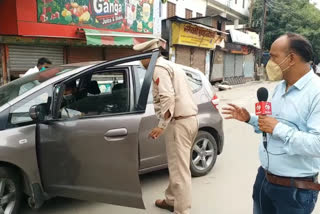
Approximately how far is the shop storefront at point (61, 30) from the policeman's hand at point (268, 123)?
8409mm

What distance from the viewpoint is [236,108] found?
2035mm

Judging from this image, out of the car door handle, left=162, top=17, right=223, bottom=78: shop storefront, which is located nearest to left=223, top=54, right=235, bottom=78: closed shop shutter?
left=162, top=17, right=223, bottom=78: shop storefront

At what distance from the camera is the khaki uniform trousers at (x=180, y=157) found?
309cm

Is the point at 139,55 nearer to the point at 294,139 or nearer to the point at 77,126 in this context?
the point at 77,126

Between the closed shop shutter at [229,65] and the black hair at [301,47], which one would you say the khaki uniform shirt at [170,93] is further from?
the closed shop shutter at [229,65]

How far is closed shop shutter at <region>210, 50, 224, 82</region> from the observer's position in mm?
20109

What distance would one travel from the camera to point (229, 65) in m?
22.3

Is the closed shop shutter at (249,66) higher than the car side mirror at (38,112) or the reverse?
the reverse

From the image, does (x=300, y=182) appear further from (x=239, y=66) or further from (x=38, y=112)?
(x=239, y=66)

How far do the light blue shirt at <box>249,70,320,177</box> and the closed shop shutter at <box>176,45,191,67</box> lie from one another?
1441cm

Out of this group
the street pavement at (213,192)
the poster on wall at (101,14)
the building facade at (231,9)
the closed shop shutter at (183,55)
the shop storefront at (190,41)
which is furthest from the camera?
the building facade at (231,9)

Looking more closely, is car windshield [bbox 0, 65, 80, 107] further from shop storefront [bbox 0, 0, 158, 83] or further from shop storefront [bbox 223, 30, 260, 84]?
shop storefront [bbox 223, 30, 260, 84]

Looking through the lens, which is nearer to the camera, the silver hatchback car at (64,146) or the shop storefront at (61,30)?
the silver hatchback car at (64,146)

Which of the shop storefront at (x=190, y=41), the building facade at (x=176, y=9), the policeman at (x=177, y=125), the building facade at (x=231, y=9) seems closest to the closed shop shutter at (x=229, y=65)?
the shop storefront at (x=190, y=41)
